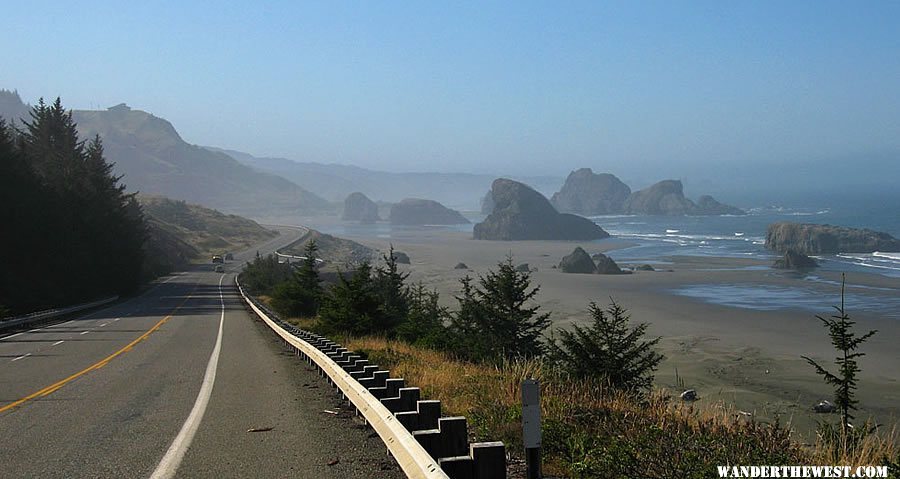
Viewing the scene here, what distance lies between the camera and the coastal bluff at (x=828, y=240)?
105 metres

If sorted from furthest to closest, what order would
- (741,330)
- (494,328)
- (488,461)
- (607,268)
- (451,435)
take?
1. (607,268)
2. (741,330)
3. (494,328)
4. (451,435)
5. (488,461)

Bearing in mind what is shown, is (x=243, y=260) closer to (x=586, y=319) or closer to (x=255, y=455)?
(x=586, y=319)

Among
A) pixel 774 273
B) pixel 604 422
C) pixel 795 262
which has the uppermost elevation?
pixel 604 422

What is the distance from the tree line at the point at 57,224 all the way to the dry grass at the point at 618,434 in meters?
32.2

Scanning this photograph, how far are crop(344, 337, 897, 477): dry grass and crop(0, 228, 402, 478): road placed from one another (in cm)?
155

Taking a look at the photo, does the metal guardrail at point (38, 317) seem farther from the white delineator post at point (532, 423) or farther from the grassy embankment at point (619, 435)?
the white delineator post at point (532, 423)

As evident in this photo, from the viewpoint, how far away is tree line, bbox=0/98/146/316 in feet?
151

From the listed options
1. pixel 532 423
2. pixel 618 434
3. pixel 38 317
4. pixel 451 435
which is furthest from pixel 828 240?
pixel 532 423

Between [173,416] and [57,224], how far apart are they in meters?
46.4

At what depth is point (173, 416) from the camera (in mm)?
10945

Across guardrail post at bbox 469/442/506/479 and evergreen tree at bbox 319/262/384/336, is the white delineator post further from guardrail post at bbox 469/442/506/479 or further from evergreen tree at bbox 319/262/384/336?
evergreen tree at bbox 319/262/384/336

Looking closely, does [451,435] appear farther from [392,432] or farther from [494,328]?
[494,328]

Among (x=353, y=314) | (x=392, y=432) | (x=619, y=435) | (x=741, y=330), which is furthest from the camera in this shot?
(x=741, y=330)

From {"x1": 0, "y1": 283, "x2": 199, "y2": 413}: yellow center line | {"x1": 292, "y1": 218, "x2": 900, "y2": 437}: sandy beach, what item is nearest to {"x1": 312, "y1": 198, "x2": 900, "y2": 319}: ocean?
{"x1": 292, "y1": 218, "x2": 900, "y2": 437}: sandy beach
